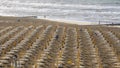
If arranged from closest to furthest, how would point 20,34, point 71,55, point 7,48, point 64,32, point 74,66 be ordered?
point 74,66 < point 71,55 < point 7,48 < point 20,34 < point 64,32

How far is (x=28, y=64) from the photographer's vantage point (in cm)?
1950

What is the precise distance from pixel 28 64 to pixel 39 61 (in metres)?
0.70

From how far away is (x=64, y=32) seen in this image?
31.0 meters

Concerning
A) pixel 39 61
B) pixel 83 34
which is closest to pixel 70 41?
pixel 83 34

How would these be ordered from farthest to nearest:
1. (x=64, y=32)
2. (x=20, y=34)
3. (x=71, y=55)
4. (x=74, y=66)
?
(x=64, y=32) < (x=20, y=34) < (x=71, y=55) < (x=74, y=66)

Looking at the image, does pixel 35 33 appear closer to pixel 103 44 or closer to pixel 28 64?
pixel 103 44

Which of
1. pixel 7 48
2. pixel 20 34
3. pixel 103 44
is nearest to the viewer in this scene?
pixel 7 48

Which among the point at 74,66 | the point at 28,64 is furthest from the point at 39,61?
the point at 74,66

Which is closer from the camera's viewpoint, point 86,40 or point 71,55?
point 71,55

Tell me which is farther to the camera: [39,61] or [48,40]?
[48,40]

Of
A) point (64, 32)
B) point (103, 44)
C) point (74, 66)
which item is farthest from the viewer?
point (64, 32)

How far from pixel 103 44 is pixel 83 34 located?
4672 mm

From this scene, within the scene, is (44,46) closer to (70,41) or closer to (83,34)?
(70,41)

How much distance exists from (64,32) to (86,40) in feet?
14.5
